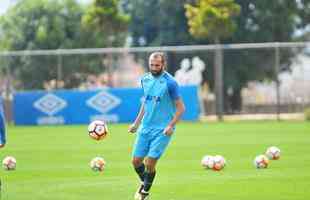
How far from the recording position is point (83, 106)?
39.8 meters

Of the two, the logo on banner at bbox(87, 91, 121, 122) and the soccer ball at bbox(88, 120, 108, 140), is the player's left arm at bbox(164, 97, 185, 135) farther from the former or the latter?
the logo on banner at bbox(87, 91, 121, 122)

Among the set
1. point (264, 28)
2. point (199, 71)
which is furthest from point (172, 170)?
point (264, 28)

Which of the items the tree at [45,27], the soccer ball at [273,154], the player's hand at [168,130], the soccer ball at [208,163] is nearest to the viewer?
the player's hand at [168,130]

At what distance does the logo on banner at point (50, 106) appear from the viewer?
3991 centimetres

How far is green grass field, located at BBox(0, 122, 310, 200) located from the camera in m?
14.1

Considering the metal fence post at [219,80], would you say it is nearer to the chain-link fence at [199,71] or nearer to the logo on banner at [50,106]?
the chain-link fence at [199,71]

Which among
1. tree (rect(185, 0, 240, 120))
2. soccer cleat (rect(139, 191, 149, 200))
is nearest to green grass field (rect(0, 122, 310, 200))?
soccer cleat (rect(139, 191, 149, 200))

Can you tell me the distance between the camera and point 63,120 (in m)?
40.0

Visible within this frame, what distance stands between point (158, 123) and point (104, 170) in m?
5.23

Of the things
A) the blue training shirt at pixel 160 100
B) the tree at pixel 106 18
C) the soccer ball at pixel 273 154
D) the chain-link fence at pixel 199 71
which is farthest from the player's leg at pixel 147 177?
the tree at pixel 106 18

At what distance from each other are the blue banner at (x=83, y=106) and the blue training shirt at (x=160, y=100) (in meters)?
26.1

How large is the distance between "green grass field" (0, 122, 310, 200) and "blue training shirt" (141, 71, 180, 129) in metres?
1.17

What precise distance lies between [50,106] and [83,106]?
143 cm

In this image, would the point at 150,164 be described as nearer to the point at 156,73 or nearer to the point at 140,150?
the point at 140,150
